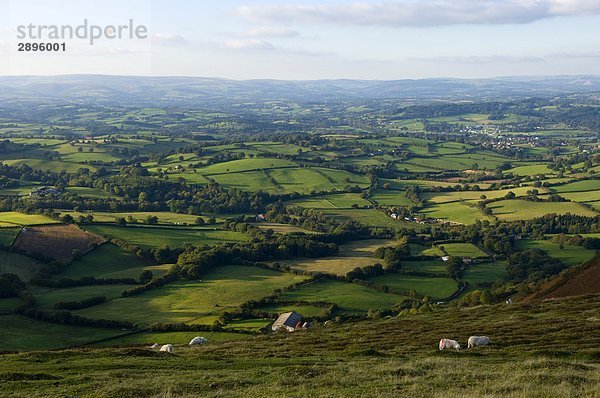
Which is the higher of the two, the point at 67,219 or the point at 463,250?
the point at 67,219

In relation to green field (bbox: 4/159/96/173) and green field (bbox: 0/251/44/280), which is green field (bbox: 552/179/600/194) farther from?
green field (bbox: 4/159/96/173)

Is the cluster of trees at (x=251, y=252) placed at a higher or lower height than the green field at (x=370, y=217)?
higher

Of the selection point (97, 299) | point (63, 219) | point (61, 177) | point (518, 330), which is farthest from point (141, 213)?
point (518, 330)

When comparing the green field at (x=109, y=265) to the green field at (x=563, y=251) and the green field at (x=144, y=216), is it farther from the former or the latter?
the green field at (x=563, y=251)

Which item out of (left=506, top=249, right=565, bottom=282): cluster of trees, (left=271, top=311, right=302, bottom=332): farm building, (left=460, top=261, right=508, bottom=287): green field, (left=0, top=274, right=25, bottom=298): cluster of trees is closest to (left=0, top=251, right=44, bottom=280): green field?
(left=0, top=274, right=25, bottom=298): cluster of trees

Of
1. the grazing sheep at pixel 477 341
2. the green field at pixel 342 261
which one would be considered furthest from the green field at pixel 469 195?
the grazing sheep at pixel 477 341

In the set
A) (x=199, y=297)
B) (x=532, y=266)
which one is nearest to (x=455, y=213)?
(x=532, y=266)

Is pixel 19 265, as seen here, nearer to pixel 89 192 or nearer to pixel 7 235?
pixel 7 235

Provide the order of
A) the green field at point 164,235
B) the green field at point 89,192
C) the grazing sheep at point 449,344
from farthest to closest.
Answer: the green field at point 89,192 → the green field at point 164,235 → the grazing sheep at point 449,344
